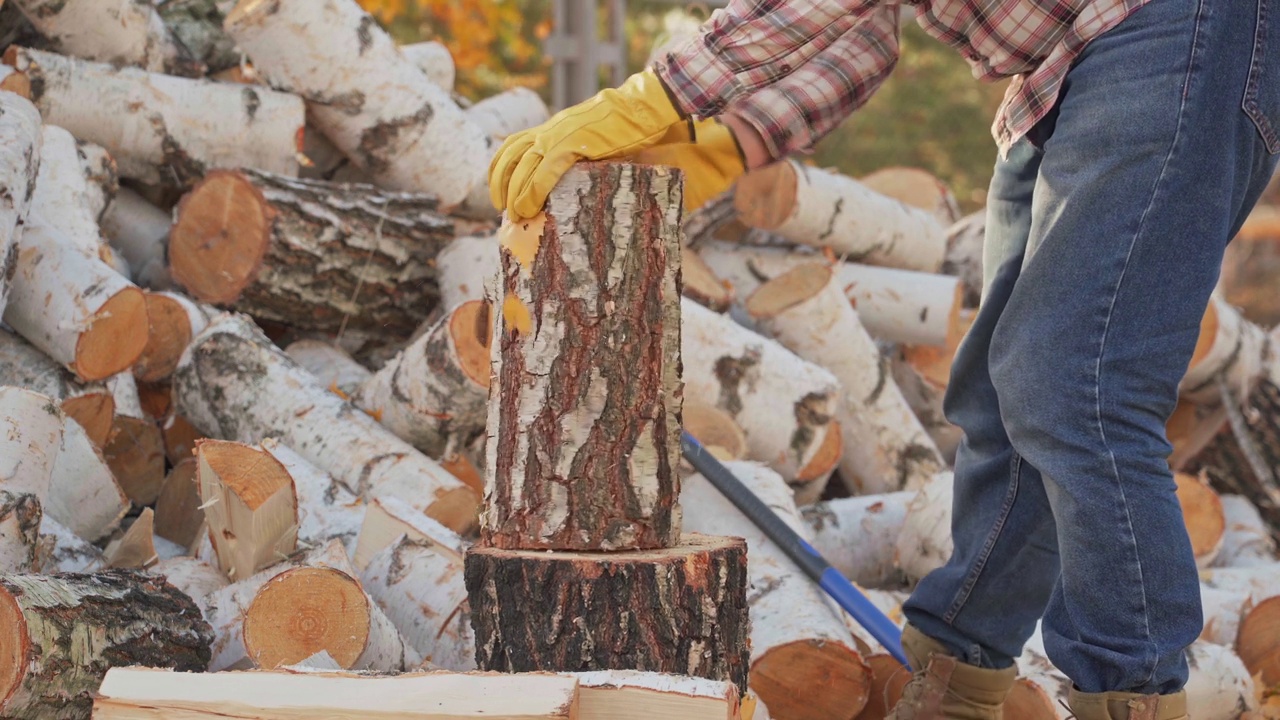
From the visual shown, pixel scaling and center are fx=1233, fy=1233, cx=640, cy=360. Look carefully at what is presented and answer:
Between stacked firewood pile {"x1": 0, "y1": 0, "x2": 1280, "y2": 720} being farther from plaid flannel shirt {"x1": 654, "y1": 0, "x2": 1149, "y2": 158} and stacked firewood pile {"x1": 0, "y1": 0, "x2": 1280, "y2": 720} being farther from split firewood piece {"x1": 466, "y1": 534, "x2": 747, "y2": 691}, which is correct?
plaid flannel shirt {"x1": 654, "y1": 0, "x2": 1149, "y2": 158}

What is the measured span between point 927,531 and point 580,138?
5.36ft

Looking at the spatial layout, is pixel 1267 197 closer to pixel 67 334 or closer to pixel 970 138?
pixel 970 138

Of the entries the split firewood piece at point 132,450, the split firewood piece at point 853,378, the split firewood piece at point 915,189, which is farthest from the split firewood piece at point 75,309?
the split firewood piece at point 915,189

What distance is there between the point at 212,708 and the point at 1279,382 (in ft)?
12.2

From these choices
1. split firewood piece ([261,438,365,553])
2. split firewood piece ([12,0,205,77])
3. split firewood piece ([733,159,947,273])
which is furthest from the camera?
split firewood piece ([733,159,947,273])

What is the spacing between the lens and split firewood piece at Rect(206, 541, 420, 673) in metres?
2.13

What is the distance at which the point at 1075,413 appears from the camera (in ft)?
5.90

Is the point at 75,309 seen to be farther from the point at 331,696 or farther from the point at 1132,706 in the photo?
the point at 1132,706

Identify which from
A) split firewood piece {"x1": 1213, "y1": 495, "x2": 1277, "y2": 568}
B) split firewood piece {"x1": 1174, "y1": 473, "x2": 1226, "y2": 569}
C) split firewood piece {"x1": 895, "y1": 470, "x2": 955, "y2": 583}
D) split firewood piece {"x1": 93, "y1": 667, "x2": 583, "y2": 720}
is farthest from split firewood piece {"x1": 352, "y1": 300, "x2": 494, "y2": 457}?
split firewood piece {"x1": 1213, "y1": 495, "x2": 1277, "y2": 568}

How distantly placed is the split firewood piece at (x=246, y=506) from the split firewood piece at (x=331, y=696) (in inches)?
30.3

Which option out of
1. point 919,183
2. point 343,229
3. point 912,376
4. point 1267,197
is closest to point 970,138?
point 1267,197

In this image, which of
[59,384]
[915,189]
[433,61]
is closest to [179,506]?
[59,384]

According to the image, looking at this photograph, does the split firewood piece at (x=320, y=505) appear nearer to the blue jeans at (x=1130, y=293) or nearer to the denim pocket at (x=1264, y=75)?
the blue jeans at (x=1130, y=293)

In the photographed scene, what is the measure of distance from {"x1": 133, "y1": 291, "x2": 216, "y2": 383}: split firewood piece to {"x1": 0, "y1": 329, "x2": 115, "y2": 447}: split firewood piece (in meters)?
0.20
